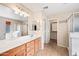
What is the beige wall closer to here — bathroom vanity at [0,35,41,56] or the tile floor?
the tile floor

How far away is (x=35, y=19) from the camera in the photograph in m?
5.09

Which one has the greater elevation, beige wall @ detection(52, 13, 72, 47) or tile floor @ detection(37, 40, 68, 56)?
beige wall @ detection(52, 13, 72, 47)

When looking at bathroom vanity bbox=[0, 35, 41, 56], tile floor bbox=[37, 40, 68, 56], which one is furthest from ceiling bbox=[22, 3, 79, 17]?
tile floor bbox=[37, 40, 68, 56]

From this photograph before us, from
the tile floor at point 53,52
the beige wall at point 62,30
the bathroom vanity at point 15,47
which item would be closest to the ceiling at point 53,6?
the beige wall at point 62,30

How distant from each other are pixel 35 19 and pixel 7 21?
2494 millimetres

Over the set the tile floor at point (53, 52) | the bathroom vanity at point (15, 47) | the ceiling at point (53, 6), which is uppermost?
the ceiling at point (53, 6)

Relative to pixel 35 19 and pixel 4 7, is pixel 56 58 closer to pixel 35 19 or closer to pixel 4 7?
pixel 4 7

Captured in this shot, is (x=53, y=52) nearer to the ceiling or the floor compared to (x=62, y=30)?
nearer to the floor

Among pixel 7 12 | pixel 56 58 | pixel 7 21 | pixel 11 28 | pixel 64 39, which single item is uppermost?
pixel 7 12

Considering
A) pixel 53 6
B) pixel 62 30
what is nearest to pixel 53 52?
pixel 62 30

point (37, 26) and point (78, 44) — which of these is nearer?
point (78, 44)

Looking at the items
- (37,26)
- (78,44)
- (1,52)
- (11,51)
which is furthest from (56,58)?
(37,26)

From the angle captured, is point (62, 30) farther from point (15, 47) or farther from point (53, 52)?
point (15, 47)

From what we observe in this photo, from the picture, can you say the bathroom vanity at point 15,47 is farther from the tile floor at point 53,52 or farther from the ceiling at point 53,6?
the ceiling at point 53,6
